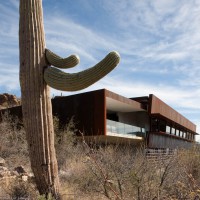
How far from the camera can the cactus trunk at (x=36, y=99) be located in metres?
7.30

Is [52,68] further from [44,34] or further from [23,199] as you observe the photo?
[23,199]

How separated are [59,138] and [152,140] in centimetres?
1015

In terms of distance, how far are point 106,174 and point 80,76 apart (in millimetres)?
1959

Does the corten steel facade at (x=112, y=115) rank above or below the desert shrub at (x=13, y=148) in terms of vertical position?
above

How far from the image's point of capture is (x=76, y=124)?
73.5ft

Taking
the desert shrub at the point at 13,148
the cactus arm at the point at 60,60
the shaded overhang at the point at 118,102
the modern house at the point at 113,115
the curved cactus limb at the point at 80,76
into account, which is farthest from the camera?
the shaded overhang at the point at 118,102

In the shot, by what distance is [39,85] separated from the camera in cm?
746

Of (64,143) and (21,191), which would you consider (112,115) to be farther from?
(21,191)

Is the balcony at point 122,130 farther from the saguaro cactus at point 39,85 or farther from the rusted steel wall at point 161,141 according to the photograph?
the saguaro cactus at point 39,85

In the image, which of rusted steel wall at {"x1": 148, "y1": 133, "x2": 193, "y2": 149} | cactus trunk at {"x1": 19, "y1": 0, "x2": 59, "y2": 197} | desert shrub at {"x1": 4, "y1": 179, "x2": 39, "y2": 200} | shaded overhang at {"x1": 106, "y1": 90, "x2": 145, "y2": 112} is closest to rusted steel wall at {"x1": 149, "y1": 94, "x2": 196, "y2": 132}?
shaded overhang at {"x1": 106, "y1": 90, "x2": 145, "y2": 112}

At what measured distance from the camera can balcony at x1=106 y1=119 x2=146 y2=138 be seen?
21938mm

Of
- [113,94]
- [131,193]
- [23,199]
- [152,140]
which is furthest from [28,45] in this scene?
[152,140]

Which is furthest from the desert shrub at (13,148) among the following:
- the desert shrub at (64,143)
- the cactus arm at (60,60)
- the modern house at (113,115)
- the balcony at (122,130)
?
the cactus arm at (60,60)

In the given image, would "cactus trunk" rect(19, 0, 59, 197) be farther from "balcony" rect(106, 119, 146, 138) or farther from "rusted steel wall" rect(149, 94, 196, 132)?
"rusted steel wall" rect(149, 94, 196, 132)
